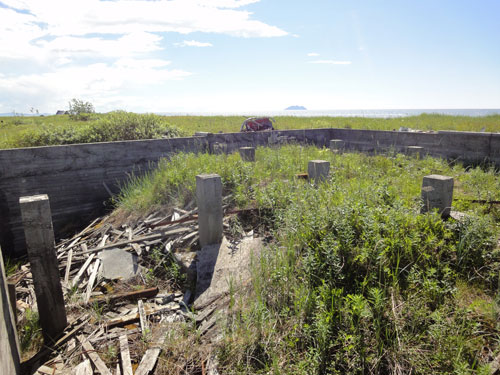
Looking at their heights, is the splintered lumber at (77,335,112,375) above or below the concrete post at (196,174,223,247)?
below

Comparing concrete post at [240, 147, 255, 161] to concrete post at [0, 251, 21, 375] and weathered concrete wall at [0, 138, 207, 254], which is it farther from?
concrete post at [0, 251, 21, 375]

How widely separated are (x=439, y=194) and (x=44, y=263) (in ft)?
18.7

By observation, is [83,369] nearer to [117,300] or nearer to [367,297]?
[117,300]

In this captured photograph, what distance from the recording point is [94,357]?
3.78 metres

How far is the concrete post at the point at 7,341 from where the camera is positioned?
9.39ft

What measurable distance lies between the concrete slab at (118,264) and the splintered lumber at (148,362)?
2149 mm

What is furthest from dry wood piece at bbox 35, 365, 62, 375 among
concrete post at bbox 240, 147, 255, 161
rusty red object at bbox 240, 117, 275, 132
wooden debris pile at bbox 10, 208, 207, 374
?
rusty red object at bbox 240, 117, 275, 132

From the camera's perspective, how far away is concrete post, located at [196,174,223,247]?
5277 mm

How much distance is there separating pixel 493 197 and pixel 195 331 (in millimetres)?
5934

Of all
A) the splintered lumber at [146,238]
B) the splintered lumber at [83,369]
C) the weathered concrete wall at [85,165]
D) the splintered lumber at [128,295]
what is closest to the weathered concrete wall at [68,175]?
the weathered concrete wall at [85,165]

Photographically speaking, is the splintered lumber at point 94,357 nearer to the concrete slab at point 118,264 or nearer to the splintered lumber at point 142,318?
the splintered lumber at point 142,318

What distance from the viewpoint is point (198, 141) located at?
10.6 meters

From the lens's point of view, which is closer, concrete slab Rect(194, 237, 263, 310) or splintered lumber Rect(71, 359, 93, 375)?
splintered lumber Rect(71, 359, 93, 375)

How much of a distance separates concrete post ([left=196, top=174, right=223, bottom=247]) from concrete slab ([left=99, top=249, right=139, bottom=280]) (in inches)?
55.2
